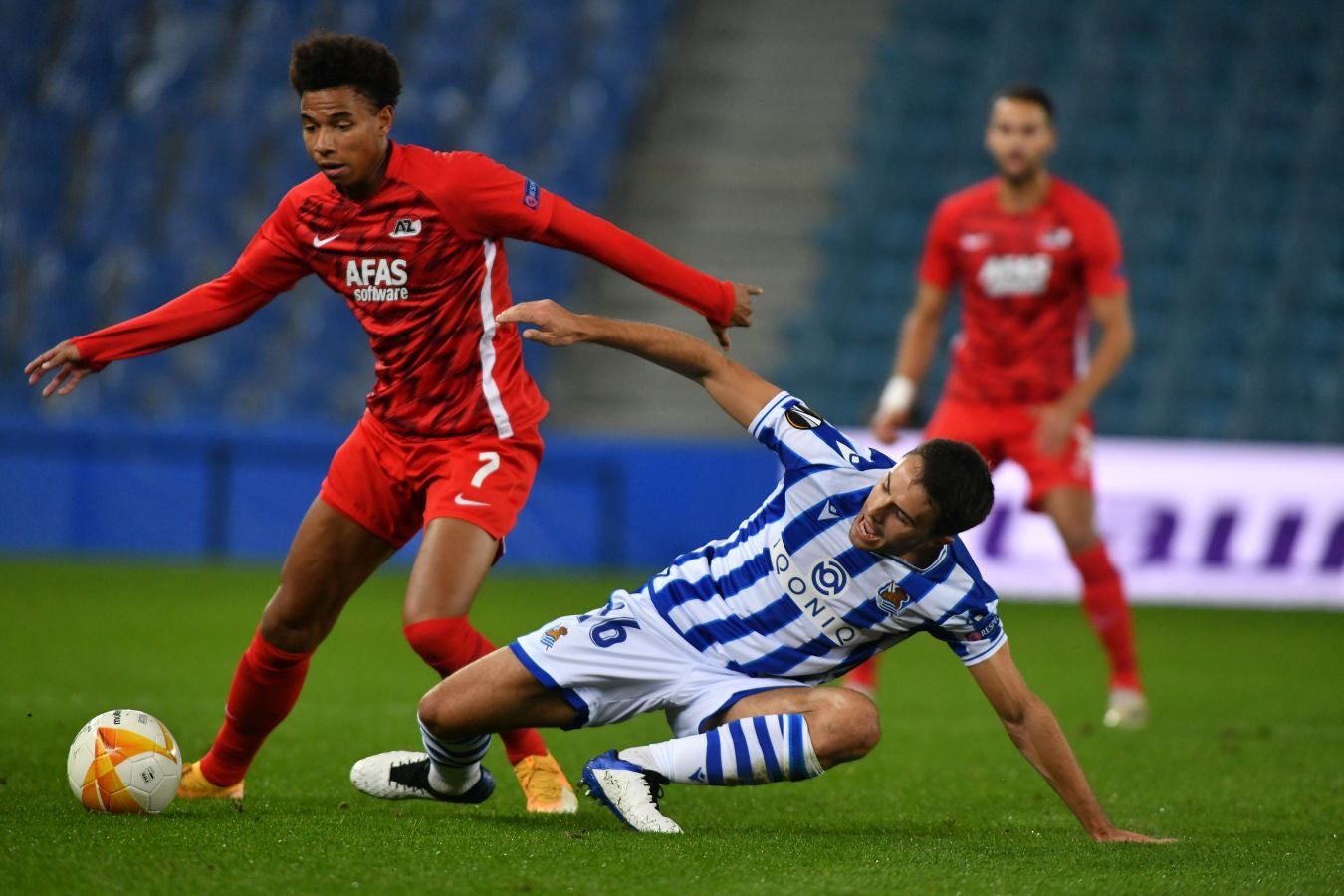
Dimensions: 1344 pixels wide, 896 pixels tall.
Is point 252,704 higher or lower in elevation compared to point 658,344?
lower

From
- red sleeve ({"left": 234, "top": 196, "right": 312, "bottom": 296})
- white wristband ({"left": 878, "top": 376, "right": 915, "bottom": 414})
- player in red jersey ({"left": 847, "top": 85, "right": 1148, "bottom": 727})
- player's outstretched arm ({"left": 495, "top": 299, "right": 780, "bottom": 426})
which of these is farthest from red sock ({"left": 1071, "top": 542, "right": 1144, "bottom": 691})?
red sleeve ({"left": 234, "top": 196, "right": 312, "bottom": 296})

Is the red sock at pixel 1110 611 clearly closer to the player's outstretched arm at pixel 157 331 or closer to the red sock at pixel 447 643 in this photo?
the red sock at pixel 447 643

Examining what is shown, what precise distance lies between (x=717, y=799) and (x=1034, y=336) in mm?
2723

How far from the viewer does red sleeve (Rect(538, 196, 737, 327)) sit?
4656 mm

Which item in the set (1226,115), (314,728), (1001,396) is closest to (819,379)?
(1226,115)

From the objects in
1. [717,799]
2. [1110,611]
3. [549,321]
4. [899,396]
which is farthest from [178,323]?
[1110,611]

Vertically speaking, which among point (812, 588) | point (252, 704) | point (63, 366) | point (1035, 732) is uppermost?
point (63, 366)

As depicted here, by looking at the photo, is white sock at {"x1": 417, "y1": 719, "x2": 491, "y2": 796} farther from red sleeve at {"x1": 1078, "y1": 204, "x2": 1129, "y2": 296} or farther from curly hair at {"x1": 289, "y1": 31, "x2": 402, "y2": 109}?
red sleeve at {"x1": 1078, "y1": 204, "x2": 1129, "y2": 296}

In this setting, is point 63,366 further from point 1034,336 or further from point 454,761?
point 1034,336

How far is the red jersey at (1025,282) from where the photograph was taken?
277 inches

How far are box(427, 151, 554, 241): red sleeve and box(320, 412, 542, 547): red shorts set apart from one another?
0.55 metres

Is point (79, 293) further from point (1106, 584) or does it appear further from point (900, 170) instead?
point (1106, 584)

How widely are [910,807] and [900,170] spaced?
36.3 feet

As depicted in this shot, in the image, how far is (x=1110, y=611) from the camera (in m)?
7.02
